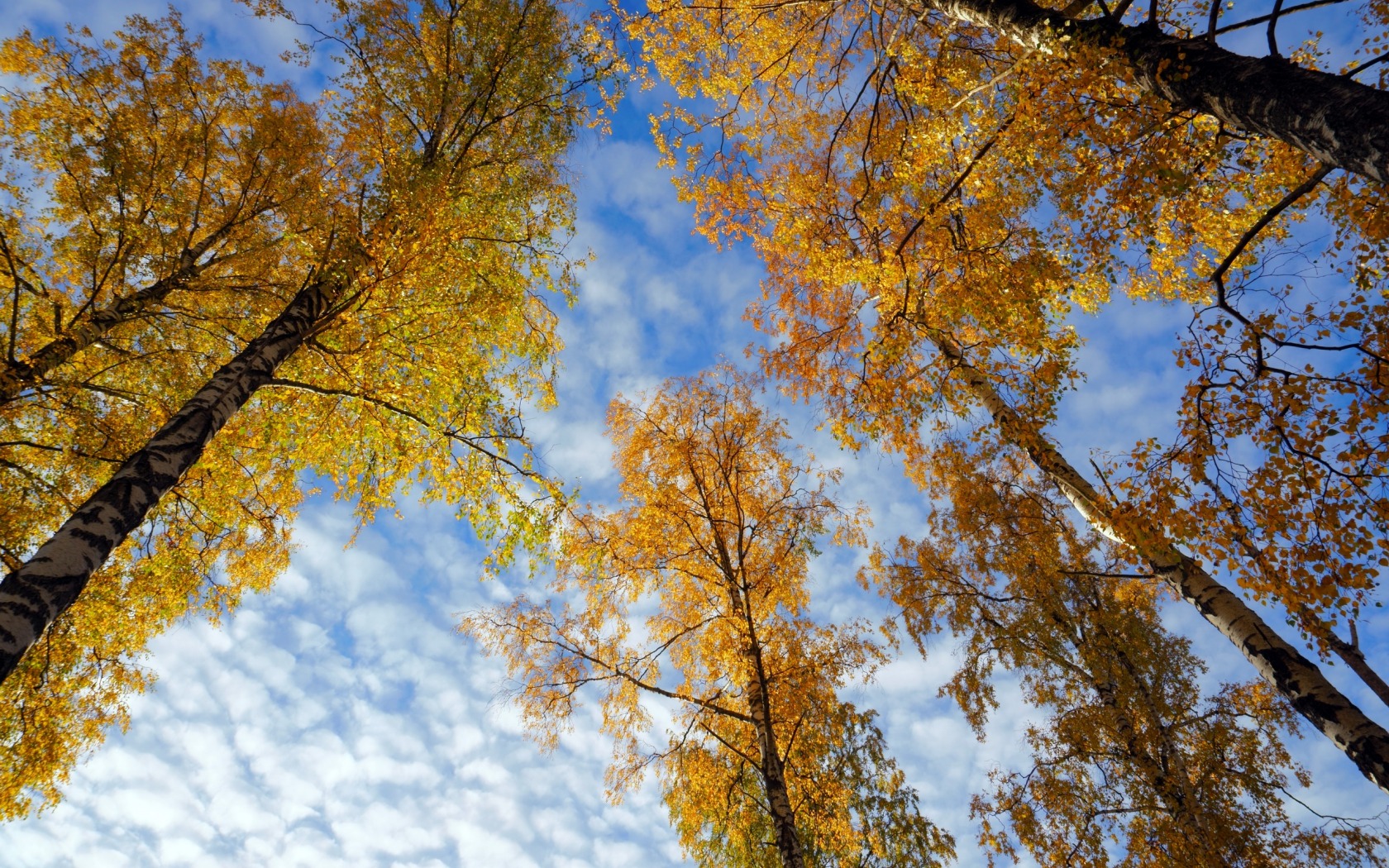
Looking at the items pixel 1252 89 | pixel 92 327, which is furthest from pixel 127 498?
pixel 1252 89

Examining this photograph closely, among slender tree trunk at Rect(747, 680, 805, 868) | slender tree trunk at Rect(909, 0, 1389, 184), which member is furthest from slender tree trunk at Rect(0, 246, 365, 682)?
slender tree trunk at Rect(909, 0, 1389, 184)

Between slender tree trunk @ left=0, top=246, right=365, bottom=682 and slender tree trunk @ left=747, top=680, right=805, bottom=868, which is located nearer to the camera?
slender tree trunk @ left=0, top=246, right=365, bottom=682

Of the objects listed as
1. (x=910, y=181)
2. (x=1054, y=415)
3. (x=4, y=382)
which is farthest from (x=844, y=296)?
(x=4, y=382)

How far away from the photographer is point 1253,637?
445 centimetres

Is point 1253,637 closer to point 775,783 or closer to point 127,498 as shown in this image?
point 775,783

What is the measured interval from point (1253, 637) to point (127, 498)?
8.60m

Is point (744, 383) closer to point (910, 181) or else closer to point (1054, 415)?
point (910, 181)

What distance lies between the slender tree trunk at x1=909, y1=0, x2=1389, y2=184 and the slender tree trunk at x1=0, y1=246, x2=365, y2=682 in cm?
722

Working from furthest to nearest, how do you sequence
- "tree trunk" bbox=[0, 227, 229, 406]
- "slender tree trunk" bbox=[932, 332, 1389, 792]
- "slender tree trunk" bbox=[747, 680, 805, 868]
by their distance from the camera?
"slender tree trunk" bbox=[747, 680, 805, 868]
"tree trunk" bbox=[0, 227, 229, 406]
"slender tree trunk" bbox=[932, 332, 1389, 792]

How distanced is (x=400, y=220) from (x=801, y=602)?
8.09m

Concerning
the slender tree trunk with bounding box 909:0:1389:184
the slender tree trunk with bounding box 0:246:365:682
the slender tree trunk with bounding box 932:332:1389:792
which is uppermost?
the slender tree trunk with bounding box 909:0:1389:184

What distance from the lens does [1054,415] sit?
227 inches

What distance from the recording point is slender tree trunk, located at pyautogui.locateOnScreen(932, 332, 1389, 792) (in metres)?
3.87

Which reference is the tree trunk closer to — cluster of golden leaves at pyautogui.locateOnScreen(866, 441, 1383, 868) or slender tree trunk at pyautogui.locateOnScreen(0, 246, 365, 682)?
slender tree trunk at pyautogui.locateOnScreen(0, 246, 365, 682)
